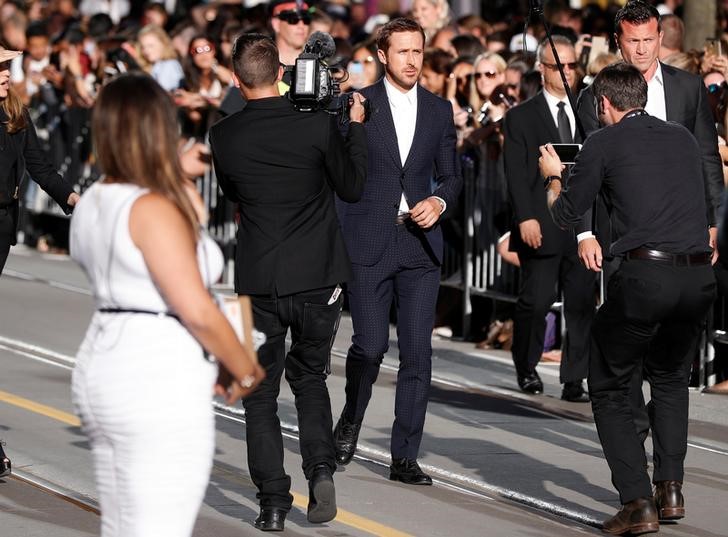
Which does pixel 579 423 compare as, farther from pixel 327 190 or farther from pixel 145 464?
pixel 145 464

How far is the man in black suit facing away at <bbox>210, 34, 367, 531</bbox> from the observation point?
715 cm

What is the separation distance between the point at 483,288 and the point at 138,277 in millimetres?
8796

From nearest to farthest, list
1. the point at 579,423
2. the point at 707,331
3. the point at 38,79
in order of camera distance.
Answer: the point at 579,423, the point at 707,331, the point at 38,79

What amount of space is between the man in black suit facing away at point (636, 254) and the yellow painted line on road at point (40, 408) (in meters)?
3.43

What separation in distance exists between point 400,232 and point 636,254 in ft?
4.99

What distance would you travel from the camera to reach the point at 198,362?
481 centimetres

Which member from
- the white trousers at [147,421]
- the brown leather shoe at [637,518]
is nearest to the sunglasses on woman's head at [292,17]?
the brown leather shoe at [637,518]

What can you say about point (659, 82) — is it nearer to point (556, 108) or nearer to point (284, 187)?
point (556, 108)

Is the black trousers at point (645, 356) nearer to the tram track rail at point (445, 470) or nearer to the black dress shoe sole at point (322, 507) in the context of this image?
the tram track rail at point (445, 470)

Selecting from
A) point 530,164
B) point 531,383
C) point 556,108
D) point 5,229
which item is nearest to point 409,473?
point 5,229

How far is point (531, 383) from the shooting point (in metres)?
11.0

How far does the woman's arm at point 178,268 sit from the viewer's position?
15.3ft

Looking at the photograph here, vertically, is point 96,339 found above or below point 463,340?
above

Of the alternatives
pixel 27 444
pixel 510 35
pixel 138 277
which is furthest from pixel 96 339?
pixel 510 35
